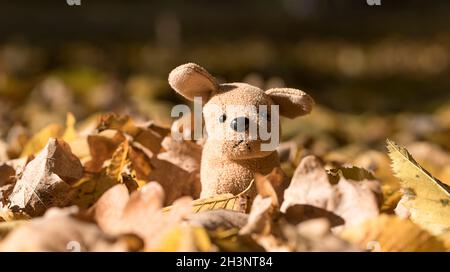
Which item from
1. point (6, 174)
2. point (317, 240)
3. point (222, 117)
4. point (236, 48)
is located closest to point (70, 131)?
point (6, 174)

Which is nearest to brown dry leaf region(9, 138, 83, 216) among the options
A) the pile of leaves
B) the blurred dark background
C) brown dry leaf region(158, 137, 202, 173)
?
the pile of leaves

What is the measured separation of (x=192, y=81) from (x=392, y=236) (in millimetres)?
271

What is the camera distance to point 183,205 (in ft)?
1.82

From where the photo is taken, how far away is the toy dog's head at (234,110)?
2.40 feet

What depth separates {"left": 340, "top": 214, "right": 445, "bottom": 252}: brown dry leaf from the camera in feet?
1.84

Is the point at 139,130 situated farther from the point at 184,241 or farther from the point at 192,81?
the point at 184,241

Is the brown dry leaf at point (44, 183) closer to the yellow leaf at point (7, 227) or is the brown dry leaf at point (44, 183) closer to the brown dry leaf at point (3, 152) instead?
the yellow leaf at point (7, 227)

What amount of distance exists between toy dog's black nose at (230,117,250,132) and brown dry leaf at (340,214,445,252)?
0.19m

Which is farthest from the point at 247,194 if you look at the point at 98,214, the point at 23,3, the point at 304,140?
the point at 23,3

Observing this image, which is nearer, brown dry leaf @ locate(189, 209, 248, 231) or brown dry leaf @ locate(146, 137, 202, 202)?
brown dry leaf @ locate(189, 209, 248, 231)

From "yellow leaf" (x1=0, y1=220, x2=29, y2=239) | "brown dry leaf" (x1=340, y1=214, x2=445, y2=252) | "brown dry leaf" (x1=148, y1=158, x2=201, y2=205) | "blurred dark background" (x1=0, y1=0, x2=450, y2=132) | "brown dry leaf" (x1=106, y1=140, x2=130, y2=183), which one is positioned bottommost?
"blurred dark background" (x1=0, y1=0, x2=450, y2=132)

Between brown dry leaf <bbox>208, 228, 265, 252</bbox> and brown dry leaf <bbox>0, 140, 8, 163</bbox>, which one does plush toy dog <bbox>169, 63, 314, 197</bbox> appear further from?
brown dry leaf <bbox>0, 140, 8, 163</bbox>
